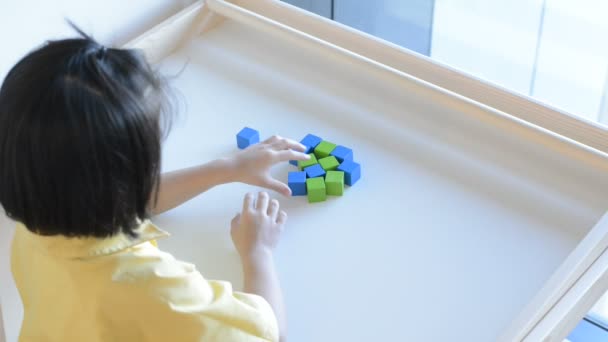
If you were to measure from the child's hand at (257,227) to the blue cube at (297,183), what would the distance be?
0.05 m

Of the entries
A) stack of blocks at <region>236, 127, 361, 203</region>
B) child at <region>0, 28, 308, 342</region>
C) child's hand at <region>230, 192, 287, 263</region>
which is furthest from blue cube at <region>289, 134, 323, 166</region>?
child at <region>0, 28, 308, 342</region>

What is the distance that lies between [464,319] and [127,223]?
426 mm

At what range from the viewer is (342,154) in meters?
1.21

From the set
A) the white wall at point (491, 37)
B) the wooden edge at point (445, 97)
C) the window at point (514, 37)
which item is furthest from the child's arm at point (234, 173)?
the white wall at point (491, 37)

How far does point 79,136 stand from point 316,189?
1.59 feet

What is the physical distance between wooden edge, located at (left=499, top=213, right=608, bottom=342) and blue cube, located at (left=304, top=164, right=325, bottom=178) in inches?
14.5

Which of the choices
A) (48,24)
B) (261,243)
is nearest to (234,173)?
(261,243)

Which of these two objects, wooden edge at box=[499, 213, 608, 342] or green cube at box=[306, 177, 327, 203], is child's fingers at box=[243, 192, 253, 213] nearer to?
green cube at box=[306, 177, 327, 203]

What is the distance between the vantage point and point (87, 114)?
73cm

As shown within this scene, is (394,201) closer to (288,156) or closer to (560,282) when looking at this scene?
(288,156)

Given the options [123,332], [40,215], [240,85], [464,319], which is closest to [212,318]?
[123,332]

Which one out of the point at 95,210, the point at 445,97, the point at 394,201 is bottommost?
the point at 394,201

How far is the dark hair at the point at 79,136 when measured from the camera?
0.73 meters

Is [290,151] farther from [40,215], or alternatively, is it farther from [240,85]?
[40,215]
